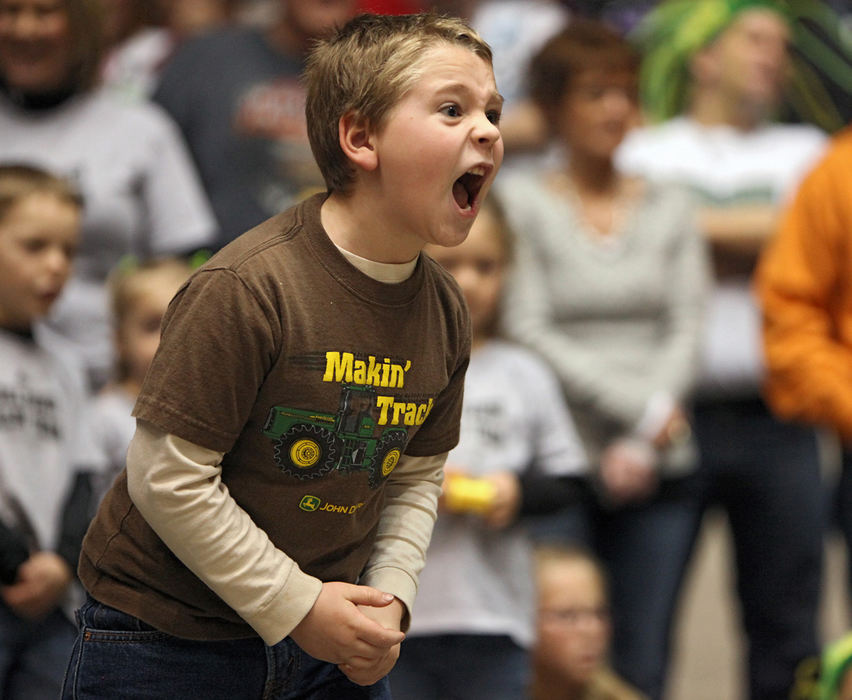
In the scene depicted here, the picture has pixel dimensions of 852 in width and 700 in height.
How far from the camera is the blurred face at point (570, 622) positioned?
3.14 metres

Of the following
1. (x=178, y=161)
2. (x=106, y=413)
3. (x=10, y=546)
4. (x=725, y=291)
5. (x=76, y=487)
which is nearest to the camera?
(x=10, y=546)

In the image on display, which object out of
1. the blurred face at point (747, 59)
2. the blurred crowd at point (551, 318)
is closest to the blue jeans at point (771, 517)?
the blurred crowd at point (551, 318)

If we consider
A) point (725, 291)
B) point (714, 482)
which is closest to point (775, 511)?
point (714, 482)

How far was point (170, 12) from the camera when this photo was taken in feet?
14.0

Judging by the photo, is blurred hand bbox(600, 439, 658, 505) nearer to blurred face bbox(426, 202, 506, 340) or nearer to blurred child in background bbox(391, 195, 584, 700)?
blurred child in background bbox(391, 195, 584, 700)

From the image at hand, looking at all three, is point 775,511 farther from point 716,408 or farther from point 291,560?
point 291,560

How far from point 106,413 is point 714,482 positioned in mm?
1467

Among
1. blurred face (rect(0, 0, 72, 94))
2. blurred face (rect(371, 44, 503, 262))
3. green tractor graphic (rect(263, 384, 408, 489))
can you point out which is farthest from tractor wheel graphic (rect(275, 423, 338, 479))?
blurred face (rect(0, 0, 72, 94))

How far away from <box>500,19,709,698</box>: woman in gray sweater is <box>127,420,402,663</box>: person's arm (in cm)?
159

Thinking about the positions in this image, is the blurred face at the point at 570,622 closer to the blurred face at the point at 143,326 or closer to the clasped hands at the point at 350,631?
the blurred face at the point at 143,326

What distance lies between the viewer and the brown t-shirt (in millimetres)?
1539

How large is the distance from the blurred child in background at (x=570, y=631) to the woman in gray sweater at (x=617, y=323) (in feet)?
0.25

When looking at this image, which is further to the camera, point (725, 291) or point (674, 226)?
point (725, 291)

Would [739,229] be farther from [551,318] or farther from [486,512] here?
[486,512]
